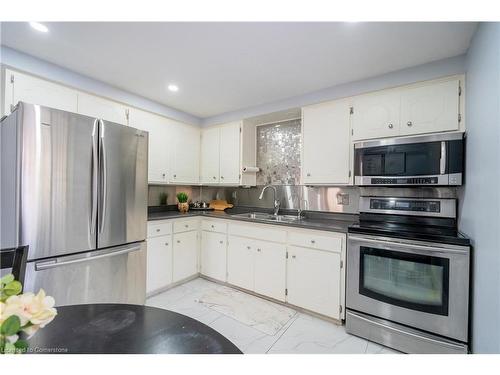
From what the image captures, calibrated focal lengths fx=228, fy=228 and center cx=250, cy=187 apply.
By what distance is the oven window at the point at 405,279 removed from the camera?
5.50ft

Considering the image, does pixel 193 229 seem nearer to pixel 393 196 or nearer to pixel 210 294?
pixel 210 294

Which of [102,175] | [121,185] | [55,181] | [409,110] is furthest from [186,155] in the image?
[409,110]

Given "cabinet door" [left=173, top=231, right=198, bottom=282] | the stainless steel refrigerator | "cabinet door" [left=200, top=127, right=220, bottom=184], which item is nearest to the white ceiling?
the stainless steel refrigerator

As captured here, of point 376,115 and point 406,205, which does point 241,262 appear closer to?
point 406,205

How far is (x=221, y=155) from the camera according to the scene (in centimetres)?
344

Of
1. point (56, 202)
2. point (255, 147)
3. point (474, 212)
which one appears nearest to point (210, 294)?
point (56, 202)

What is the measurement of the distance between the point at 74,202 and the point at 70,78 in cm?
133

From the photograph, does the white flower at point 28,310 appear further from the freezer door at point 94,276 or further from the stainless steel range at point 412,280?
the stainless steel range at point 412,280

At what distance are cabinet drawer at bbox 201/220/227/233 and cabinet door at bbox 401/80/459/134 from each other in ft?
7.29

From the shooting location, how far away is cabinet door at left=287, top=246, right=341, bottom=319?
2.14 metres

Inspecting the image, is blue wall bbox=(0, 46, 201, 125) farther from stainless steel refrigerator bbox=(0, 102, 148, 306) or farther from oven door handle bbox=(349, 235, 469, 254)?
oven door handle bbox=(349, 235, 469, 254)

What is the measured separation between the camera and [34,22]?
1556 mm

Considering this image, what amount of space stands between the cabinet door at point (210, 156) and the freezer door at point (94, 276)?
1.58 metres

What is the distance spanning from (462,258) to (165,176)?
3.10 m
